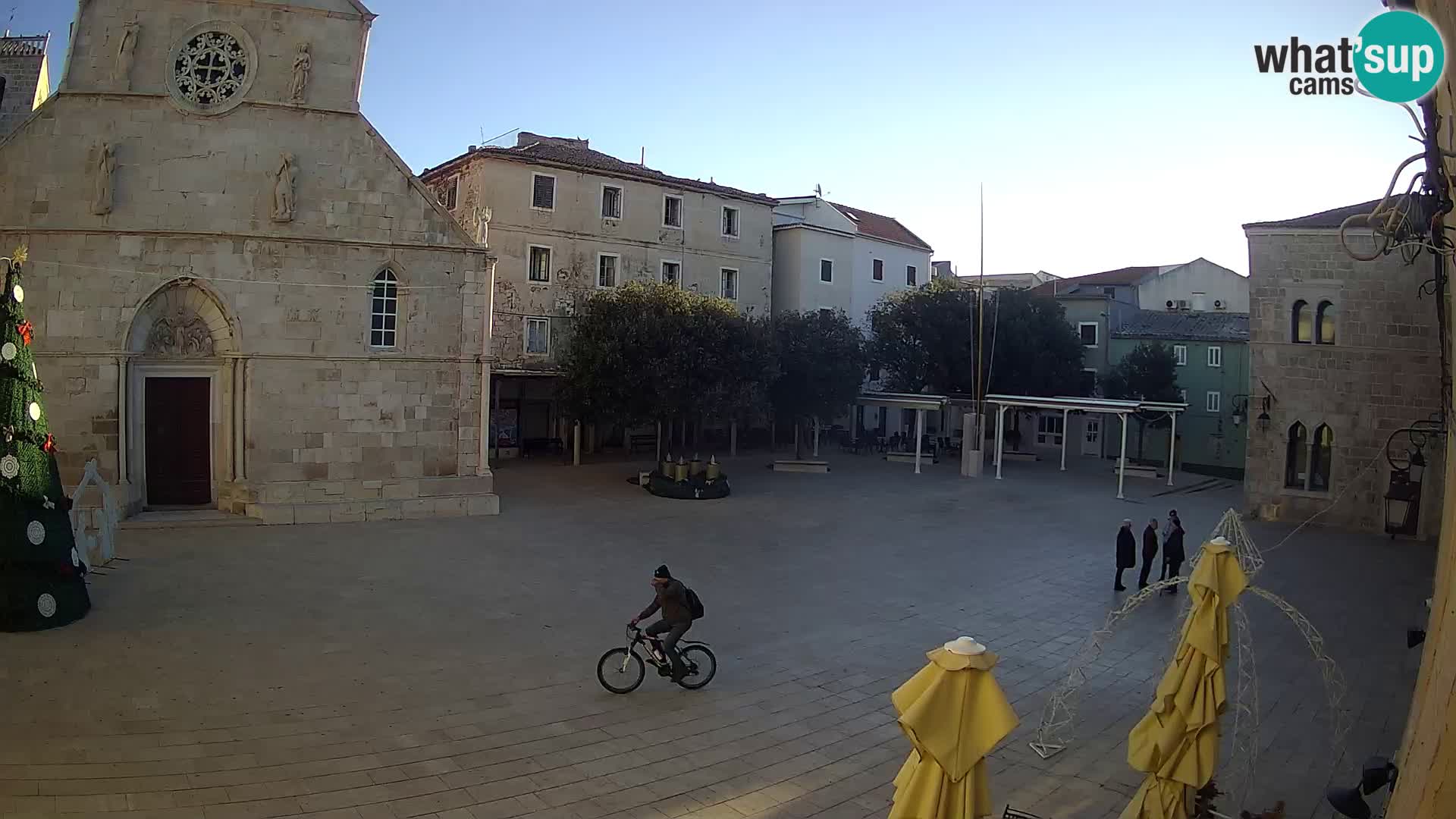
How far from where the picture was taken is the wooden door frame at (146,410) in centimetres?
2014

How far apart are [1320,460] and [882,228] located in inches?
1130

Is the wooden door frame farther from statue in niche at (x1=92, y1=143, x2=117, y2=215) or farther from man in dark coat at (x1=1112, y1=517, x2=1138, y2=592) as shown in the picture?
man in dark coat at (x1=1112, y1=517, x2=1138, y2=592)

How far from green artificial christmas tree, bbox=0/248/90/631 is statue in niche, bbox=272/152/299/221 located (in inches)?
344

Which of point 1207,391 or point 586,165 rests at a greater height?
point 586,165

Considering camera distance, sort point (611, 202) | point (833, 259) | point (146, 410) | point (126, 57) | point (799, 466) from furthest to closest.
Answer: point (833, 259)
point (611, 202)
point (799, 466)
point (146, 410)
point (126, 57)

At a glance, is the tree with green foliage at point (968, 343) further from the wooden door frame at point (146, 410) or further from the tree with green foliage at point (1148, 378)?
the wooden door frame at point (146, 410)

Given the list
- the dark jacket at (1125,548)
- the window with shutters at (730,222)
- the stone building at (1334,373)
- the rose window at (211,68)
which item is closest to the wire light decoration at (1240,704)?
the dark jacket at (1125,548)

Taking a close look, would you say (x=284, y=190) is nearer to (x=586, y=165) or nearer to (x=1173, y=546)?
(x=586, y=165)

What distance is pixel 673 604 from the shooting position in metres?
10.6

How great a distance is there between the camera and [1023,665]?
12141 mm

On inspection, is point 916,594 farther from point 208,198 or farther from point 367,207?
point 208,198

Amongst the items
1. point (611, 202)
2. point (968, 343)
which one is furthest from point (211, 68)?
point (968, 343)

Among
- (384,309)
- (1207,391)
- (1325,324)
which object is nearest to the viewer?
(384,309)

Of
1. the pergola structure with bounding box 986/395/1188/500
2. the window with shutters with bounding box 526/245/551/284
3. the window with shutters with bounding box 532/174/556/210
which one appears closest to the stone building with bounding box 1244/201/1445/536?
the pergola structure with bounding box 986/395/1188/500
